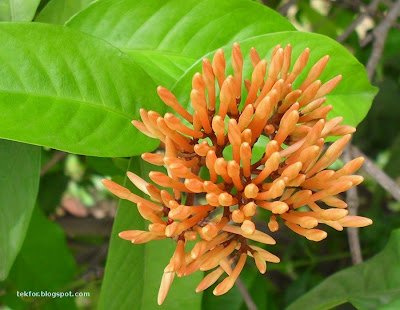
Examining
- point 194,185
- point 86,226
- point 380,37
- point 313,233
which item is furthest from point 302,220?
point 86,226

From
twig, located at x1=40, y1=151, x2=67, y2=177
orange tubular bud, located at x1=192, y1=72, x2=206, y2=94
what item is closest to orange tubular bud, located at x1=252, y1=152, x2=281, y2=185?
orange tubular bud, located at x1=192, y1=72, x2=206, y2=94

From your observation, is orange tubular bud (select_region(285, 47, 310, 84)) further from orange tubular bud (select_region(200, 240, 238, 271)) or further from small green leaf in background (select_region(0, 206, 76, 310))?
small green leaf in background (select_region(0, 206, 76, 310))

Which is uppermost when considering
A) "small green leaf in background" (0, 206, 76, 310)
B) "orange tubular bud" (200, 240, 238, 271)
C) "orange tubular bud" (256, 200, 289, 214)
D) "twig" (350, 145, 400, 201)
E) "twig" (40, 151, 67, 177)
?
"orange tubular bud" (256, 200, 289, 214)

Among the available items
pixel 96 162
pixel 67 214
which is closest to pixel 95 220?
pixel 67 214

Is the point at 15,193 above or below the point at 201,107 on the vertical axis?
below

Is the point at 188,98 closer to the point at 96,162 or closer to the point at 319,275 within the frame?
the point at 96,162

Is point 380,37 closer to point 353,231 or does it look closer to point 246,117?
point 353,231

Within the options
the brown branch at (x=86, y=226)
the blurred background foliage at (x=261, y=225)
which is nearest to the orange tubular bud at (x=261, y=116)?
the blurred background foliage at (x=261, y=225)

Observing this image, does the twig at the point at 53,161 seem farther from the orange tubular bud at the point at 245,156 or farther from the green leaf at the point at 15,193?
the orange tubular bud at the point at 245,156
